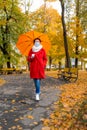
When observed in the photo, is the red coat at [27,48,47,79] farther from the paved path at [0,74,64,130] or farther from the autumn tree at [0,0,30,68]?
the autumn tree at [0,0,30,68]

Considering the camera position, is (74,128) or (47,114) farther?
(47,114)

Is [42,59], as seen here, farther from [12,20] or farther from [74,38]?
[12,20]

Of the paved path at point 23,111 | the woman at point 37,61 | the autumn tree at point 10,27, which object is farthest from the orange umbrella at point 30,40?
the autumn tree at point 10,27

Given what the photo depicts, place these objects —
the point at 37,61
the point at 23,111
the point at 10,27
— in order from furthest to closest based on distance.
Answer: the point at 10,27 < the point at 37,61 < the point at 23,111

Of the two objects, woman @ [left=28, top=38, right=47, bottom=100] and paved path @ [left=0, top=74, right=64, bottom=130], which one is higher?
woman @ [left=28, top=38, right=47, bottom=100]

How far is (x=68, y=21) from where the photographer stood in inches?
1223

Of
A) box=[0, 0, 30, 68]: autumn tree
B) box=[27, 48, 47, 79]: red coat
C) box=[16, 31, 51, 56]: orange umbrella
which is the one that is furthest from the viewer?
box=[0, 0, 30, 68]: autumn tree

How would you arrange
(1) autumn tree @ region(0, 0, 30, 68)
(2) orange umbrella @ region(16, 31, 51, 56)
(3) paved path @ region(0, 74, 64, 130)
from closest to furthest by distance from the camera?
(3) paved path @ region(0, 74, 64, 130), (2) orange umbrella @ region(16, 31, 51, 56), (1) autumn tree @ region(0, 0, 30, 68)

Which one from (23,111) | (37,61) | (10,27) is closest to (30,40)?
(37,61)

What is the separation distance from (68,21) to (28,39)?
1951cm

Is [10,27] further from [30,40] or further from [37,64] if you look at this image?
[37,64]

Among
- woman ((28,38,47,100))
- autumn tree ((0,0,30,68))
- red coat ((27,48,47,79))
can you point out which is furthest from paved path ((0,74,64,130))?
autumn tree ((0,0,30,68))

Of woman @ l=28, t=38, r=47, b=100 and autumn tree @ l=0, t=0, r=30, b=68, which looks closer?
woman @ l=28, t=38, r=47, b=100

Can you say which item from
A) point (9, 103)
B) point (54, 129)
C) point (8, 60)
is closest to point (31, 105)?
point (9, 103)
